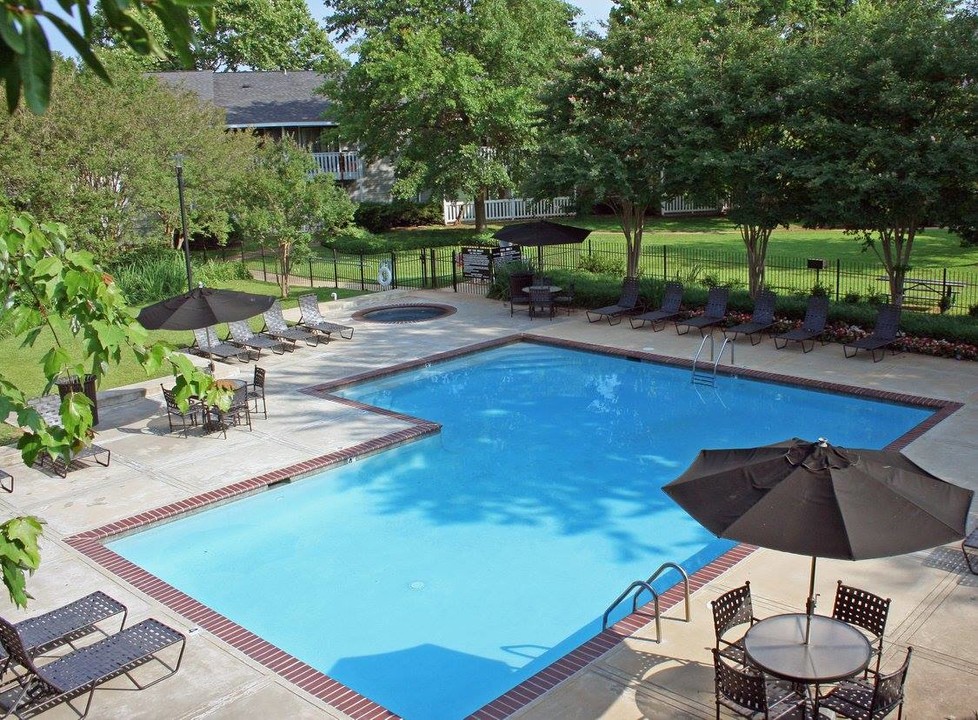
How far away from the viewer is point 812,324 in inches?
771

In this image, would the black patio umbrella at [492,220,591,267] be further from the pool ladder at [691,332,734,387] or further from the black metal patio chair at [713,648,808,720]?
the black metal patio chair at [713,648,808,720]

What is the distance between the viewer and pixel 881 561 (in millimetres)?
9922

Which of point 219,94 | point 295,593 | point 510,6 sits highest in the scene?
point 510,6

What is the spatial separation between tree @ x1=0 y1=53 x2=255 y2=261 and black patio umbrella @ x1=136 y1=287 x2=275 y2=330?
9.47 meters

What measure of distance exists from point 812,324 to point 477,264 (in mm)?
10603

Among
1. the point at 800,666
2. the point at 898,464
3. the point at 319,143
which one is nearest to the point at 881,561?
the point at 898,464

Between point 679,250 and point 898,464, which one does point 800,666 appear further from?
point 679,250

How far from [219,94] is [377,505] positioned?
37909 millimetres

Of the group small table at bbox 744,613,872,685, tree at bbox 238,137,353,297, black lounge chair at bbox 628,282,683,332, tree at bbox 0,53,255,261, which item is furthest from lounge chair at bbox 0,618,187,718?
tree at bbox 0,53,255,261

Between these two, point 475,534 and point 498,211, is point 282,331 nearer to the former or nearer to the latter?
point 475,534

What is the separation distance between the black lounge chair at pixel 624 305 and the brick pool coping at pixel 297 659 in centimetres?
467

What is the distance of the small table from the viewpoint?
6.83m

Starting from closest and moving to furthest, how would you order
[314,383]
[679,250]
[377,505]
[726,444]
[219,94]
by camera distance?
1. [377,505]
2. [726,444]
3. [314,383]
4. [679,250]
5. [219,94]

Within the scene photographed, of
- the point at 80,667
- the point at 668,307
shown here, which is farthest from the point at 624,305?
the point at 80,667
